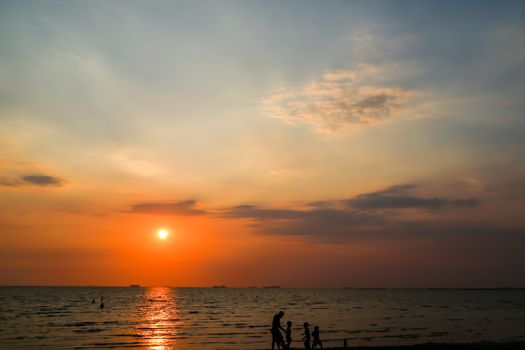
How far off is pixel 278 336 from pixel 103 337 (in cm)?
3170

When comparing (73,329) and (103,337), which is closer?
(103,337)

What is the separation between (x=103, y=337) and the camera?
169 feet

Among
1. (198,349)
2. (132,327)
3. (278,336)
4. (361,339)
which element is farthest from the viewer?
(132,327)

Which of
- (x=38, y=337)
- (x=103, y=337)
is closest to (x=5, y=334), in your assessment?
(x=38, y=337)

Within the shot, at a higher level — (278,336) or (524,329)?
(278,336)

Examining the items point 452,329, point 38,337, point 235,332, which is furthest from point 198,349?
point 452,329

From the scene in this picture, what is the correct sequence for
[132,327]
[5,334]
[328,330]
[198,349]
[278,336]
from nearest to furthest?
1. [278,336]
2. [198,349]
3. [5,334]
4. [328,330]
5. [132,327]

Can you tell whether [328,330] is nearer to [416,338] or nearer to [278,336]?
[416,338]

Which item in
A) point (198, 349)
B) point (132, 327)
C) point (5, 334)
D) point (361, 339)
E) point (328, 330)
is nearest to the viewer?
point (198, 349)

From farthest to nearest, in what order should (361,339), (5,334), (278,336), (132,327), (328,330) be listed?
(132,327) → (328,330) → (5,334) → (361,339) → (278,336)

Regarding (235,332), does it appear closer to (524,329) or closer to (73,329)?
(73,329)

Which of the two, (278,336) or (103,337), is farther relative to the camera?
(103,337)

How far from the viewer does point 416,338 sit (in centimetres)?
4944

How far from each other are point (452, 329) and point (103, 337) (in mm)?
43645
